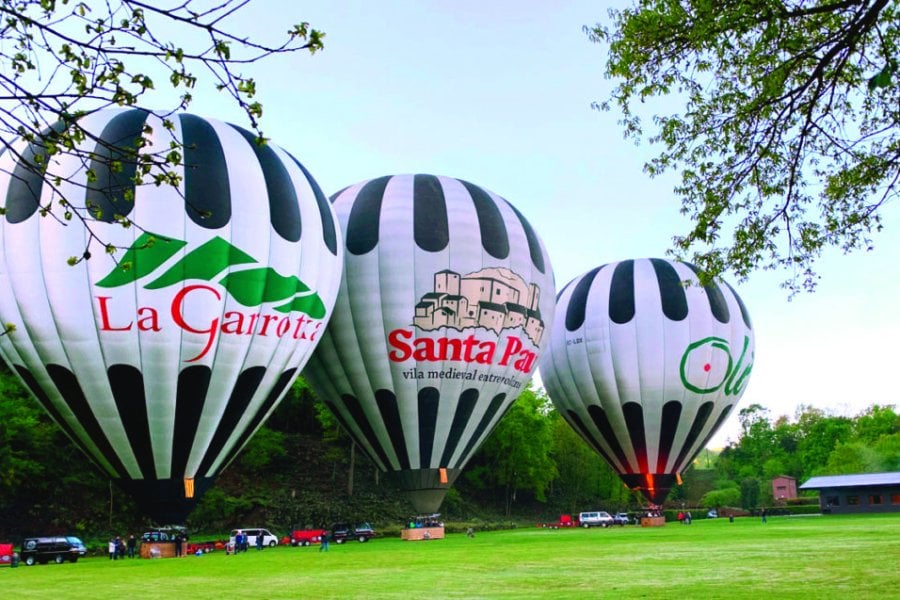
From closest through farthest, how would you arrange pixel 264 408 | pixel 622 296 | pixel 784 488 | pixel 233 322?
pixel 233 322 < pixel 264 408 < pixel 622 296 < pixel 784 488

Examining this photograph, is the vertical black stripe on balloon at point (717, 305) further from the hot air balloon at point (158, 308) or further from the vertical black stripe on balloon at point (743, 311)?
the hot air balloon at point (158, 308)

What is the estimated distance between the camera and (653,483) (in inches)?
1564

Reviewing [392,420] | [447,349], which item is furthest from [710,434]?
[392,420]

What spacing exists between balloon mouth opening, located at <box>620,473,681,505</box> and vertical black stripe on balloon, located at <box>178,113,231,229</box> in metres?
23.3

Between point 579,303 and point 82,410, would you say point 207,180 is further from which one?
point 579,303

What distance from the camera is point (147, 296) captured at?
77.8 feet

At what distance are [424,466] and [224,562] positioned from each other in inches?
361

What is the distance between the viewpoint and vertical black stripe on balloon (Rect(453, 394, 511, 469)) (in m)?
32.2

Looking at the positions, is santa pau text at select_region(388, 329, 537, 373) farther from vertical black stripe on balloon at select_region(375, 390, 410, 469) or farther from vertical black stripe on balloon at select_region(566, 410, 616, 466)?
vertical black stripe on balloon at select_region(566, 410, 616, 466)

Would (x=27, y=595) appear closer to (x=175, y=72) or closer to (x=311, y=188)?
(x=175, y=72)

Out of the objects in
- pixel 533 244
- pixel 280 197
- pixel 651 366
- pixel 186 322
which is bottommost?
pixel 186 322

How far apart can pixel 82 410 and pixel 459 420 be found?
12.4 metres

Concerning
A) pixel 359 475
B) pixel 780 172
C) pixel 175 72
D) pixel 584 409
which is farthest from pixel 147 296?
pixel 359 475

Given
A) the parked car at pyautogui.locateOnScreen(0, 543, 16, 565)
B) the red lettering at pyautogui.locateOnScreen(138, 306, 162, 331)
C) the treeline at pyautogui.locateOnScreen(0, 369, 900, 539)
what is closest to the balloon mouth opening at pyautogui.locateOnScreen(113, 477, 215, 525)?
the red lettering at pyautogui.locateOnScreen(138, 306, 162, 331)
